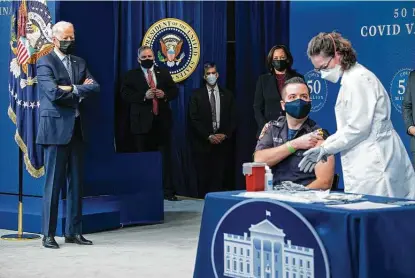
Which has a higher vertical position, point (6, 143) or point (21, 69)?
point (21, 69)

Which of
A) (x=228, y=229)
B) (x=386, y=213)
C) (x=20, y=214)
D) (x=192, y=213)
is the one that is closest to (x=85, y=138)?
(x=20, y=214)

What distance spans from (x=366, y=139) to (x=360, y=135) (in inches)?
2.6

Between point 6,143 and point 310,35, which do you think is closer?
point 6,143

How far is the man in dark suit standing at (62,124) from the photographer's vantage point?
21.1 ft

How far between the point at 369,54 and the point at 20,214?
351cm

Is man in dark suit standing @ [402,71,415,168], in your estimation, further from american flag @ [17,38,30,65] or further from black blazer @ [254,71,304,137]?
american flag @ [17,38,30,65]

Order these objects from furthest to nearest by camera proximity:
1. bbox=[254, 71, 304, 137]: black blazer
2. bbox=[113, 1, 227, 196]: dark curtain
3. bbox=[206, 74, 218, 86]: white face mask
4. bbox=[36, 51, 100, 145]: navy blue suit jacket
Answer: bbox=[113, 1, 227, 196]: dark curtain → bbox=[206, 74, 218, 86]: white face mask → bbox=[254, 71, 304, 137]: black blazer → bbox=[36, 51, 100, 145]: navy blue suit jacket

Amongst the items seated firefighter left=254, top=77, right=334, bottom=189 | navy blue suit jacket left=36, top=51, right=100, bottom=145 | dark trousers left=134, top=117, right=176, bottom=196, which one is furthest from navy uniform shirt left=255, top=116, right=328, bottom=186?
dark trousers left=134, top=117, right=176, bottom=196

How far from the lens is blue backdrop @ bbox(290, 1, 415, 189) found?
26.0 feet

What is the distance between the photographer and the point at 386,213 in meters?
3.46

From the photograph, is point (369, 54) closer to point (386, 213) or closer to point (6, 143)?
point (6, 143)

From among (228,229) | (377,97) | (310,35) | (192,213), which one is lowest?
(192,213)

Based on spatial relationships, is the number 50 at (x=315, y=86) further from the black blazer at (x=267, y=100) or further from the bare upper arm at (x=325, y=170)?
the bare upper arm at (x=325, y=170)

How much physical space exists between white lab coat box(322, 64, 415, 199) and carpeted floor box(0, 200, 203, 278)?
1.56 m
